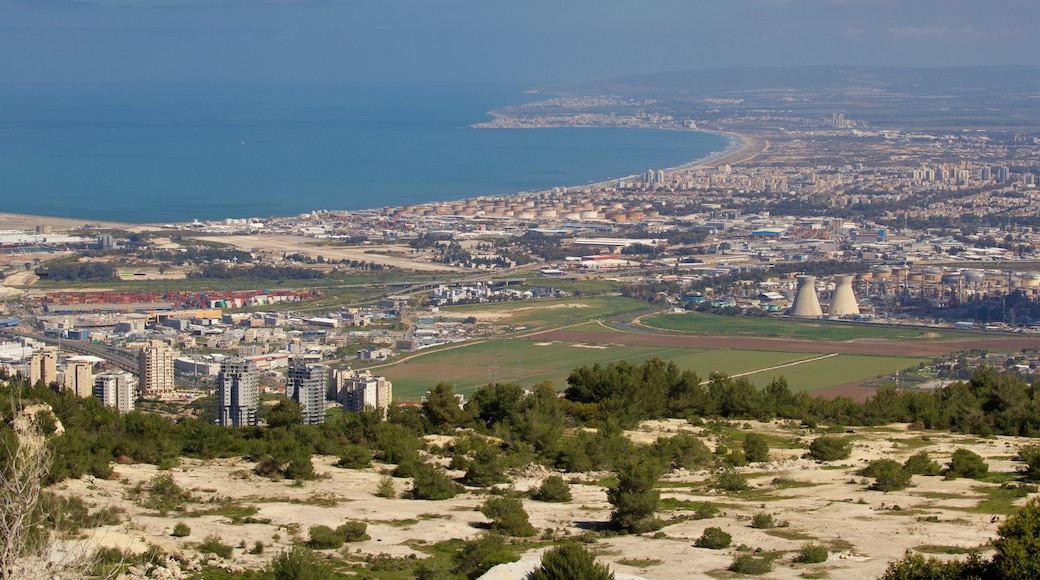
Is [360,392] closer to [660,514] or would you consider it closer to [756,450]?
[756,450]

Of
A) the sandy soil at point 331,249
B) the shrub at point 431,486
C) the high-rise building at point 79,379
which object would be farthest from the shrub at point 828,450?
the sandy soil at point 331,249

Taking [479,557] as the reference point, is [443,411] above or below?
below

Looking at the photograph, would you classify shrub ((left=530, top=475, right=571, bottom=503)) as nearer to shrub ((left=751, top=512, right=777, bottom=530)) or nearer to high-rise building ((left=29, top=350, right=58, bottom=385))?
shrub ((left=751, top=512, right=777, bottom=530))

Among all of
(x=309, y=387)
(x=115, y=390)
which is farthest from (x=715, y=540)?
(x=115, y=390)

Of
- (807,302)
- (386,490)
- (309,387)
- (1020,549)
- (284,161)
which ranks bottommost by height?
(309,387)

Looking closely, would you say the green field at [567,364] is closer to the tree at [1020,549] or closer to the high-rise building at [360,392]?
the high-rise building at [360,392]

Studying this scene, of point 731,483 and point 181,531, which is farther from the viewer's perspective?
point 731,483

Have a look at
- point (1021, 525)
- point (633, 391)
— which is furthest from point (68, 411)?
point (1021, 525)

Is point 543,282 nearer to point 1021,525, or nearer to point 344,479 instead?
point 344,479
